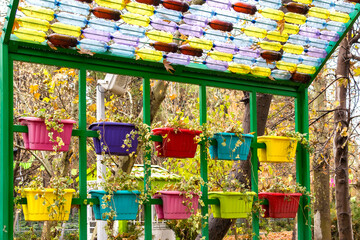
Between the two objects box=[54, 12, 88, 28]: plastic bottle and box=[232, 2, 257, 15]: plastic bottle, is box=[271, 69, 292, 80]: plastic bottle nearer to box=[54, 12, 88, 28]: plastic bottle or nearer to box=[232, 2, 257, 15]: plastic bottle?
box=[232, 2, 257, 15]: plastic bottle

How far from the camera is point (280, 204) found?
10.8ft

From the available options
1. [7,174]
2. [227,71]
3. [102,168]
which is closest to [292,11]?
[227,71]

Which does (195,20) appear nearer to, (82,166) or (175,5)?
(175,5)

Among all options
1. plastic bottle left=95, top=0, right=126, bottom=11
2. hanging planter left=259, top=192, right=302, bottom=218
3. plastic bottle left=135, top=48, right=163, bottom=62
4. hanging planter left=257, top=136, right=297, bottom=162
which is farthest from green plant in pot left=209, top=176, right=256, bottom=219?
plastic bottle left=95, top=0, right=126, bottom=11

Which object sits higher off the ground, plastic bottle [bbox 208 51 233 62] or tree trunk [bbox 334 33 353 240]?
plastic bottle [bbox 208 51 233 62]

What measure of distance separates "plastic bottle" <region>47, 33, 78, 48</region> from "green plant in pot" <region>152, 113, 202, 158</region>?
680mm

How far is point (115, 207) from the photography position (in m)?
2.70

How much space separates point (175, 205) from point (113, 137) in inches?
20.9

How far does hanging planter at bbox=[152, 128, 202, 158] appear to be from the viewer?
9.37ft

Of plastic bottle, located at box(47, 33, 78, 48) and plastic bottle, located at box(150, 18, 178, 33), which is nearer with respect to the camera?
plastic bottle, located at box(47, 33, 78, 48)

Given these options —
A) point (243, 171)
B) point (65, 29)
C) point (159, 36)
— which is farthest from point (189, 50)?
point (243, 171)

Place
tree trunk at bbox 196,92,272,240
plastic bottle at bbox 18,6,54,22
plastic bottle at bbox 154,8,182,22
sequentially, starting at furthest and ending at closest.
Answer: tree trunk at bbox 196,92,272,240 < plastic bottle at bbox 154,8,182,22 < plastic bottle at bbox 18,6,54,22

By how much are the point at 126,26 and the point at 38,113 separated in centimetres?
67

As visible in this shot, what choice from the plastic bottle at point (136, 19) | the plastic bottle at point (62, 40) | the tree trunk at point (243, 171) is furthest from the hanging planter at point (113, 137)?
the tree trunk at point (243, 171)
